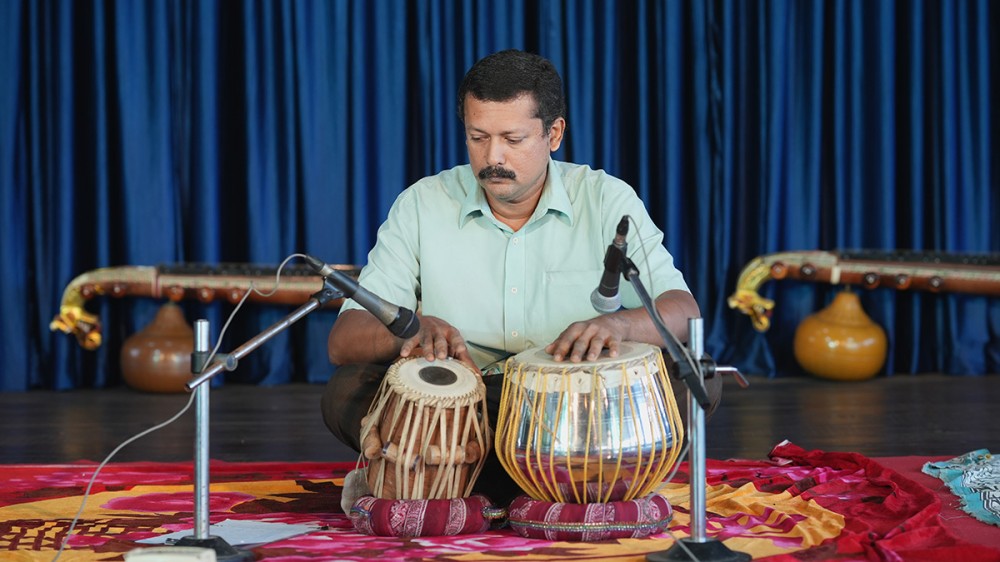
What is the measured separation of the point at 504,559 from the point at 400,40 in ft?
12.4

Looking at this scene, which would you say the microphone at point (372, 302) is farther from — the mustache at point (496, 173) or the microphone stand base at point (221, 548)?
the mustache at point (496, 173)

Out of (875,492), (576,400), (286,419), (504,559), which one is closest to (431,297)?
(576,400)

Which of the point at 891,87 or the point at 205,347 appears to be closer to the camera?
the point at 205,347

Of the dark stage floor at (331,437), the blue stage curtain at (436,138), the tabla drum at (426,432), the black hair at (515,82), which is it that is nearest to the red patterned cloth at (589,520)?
the tabla drum at (426,432)

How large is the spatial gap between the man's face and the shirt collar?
0.13 m

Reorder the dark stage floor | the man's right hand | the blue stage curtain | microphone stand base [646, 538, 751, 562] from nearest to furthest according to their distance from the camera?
microphone stand base [646, 538, 751, 562]
the man's right hand
the dark stage floor
the blue stage curtain

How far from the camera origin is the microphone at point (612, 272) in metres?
2.15

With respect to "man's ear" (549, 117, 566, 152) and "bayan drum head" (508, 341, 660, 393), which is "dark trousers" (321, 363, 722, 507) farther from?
"man's ear" (549, 117, 566, 152)

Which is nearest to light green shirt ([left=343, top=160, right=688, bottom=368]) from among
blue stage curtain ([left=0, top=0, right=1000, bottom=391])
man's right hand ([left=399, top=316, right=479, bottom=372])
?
man's right hand ([left=399, top=316, right=479, bottom=372])

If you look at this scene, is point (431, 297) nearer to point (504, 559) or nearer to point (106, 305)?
point (504, 559)

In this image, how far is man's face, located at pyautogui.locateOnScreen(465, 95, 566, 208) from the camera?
2.83m

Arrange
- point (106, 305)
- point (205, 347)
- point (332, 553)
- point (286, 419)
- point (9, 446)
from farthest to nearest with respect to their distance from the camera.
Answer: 1. point (106, 305)
2. point (286, 419)
3. point (9, 446)
4. point (332, 553)
5. point (205, 347)

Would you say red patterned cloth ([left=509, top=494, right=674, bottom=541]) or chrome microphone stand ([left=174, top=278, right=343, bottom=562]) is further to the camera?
red patterned cloth ([left=509, top=494, right=674, bottom=541])

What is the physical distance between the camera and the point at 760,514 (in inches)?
108
